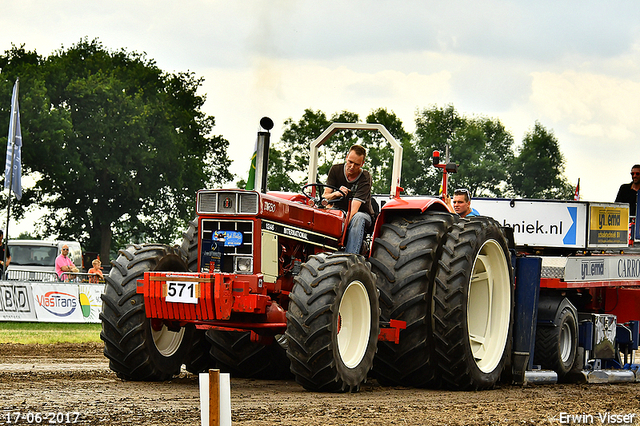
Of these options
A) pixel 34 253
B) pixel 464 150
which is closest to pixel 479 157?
pixel 464 150

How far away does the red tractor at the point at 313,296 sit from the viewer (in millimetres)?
8062

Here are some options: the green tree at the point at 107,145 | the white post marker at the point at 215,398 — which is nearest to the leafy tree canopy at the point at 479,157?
the green tree at the point at 107,145

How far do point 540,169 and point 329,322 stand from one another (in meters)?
62.2

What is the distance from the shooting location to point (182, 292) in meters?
8.11

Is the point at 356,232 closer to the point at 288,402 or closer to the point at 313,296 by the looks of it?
the point at 313,296

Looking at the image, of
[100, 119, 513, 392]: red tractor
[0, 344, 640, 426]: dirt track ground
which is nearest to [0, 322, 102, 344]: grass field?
[0, 344, 640, 426]: dirt track ground

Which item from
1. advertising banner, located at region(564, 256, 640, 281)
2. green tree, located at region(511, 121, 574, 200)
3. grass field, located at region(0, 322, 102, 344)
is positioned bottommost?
grass field, located at region(0, 322, 102, 344)

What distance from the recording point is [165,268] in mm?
8734

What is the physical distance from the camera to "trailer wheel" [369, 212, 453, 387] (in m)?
9.00

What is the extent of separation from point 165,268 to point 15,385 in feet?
5.35

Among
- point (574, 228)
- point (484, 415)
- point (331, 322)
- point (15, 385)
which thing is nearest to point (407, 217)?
point (331, 322)

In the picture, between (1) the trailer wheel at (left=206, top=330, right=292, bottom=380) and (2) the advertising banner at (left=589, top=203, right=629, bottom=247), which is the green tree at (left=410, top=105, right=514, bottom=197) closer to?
(2) the advertising banner at (left=589, top=203, right=629, bottom=247)

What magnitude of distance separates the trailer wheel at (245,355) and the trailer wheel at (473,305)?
5.75 ft

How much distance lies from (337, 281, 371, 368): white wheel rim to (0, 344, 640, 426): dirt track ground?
38cm
